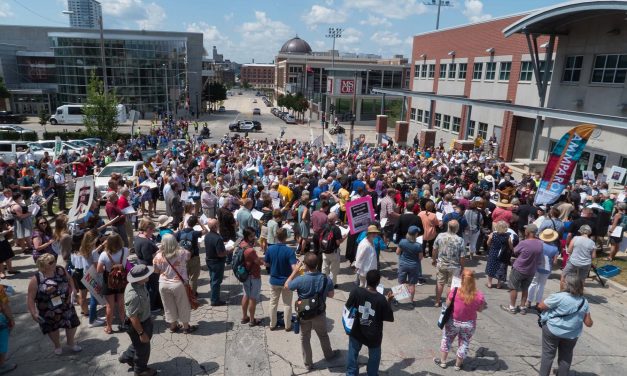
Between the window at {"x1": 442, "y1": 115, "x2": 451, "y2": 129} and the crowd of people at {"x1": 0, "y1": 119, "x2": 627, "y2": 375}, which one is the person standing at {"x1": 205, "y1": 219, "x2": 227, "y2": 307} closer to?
the crowd of people at {"x1": 0, "y1": 119, "x2": 627, "y2": 375}

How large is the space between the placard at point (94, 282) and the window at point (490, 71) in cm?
3149

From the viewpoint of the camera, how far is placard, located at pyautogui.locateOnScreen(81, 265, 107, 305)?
21.5 ft

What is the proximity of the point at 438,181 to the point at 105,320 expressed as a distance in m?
12.1

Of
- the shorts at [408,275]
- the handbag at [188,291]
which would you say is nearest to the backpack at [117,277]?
the handbag at [188,291]

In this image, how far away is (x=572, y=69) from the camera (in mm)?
23234

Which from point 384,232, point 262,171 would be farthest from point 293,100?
point 384,232

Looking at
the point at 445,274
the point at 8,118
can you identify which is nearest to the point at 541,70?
the point at 445,274

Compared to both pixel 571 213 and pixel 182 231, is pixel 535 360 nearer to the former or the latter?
pixel 571 213

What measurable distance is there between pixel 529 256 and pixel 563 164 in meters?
5.61

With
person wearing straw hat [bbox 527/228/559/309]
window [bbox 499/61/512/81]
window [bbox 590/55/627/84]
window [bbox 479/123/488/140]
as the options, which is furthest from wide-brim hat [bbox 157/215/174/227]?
window [bbox 479/123/488/140]

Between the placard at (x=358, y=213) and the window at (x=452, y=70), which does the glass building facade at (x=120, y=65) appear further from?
the placard at (x=358, y=213)

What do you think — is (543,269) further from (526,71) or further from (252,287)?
(526,71)

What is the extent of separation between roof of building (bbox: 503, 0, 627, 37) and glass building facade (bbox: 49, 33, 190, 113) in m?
45.4

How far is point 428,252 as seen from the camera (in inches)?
428
